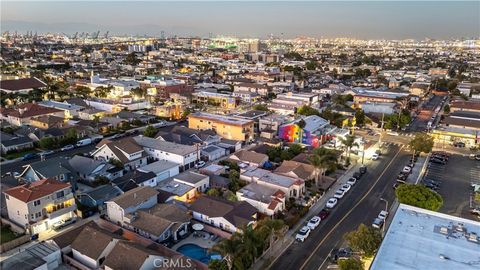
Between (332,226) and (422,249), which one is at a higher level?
(422,249)

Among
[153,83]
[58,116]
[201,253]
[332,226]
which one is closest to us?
[201,253]

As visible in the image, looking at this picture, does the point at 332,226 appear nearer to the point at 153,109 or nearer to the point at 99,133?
the point at 99,133

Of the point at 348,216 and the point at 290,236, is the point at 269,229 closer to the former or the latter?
the point at 290,236

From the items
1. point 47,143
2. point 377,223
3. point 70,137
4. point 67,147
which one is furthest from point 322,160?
point 47,143

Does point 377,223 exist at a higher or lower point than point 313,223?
lower

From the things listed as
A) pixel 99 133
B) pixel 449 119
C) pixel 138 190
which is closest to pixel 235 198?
pixel 138 190

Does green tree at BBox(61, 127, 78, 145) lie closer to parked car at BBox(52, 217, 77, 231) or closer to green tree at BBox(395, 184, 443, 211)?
parked car at BBox(52, 217, 77, 231)

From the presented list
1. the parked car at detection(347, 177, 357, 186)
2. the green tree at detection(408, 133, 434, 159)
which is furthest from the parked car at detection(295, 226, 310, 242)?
the green tree at detection(408, 133, 434, 159)
